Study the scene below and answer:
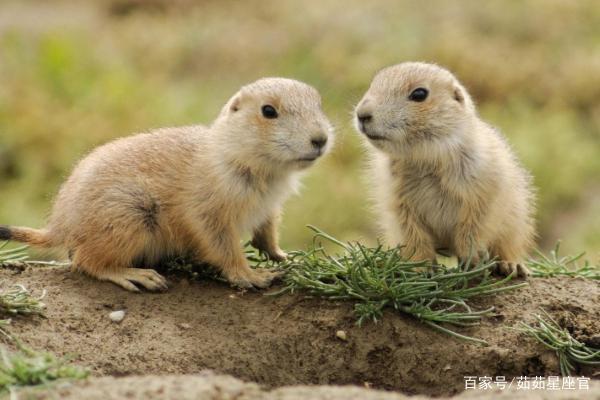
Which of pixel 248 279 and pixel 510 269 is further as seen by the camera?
pixel 510 269

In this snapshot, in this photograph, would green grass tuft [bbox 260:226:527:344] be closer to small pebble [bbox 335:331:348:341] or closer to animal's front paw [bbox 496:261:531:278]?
small pebble [bbox 335:331:348:341]

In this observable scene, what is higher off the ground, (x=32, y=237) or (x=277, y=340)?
(x=32, y=237)

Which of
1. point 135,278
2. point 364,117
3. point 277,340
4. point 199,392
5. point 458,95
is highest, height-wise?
point 458,95

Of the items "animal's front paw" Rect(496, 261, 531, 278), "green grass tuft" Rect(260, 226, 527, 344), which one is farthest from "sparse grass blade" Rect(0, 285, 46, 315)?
"animal's front paw" Rect(496, 261, 531, 278)

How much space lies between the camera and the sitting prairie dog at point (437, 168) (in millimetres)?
6129

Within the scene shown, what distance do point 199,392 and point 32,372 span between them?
874mm

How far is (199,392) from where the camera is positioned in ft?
14.6

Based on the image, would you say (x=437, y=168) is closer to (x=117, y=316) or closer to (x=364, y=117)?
(x=364, y=117)

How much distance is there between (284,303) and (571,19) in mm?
14504

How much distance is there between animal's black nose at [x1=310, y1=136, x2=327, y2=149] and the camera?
5.95 metres

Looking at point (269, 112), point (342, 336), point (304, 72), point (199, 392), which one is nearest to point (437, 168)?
point (269, 112)

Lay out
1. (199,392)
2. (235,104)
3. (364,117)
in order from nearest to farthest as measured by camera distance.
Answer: (199,392) < (364,117) < (235,104)

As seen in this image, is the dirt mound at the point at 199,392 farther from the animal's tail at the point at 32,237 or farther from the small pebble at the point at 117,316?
the animal's tail at the point at 32,237

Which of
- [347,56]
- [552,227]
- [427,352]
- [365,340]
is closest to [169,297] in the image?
[365,340]
